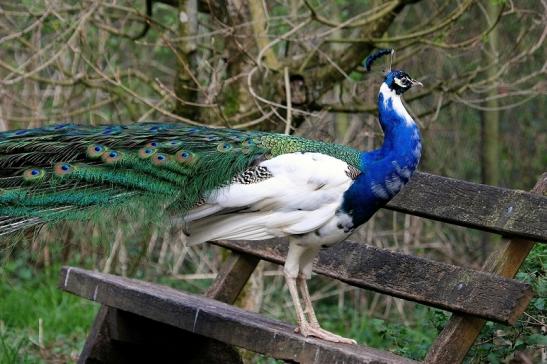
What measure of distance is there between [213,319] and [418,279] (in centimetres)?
76

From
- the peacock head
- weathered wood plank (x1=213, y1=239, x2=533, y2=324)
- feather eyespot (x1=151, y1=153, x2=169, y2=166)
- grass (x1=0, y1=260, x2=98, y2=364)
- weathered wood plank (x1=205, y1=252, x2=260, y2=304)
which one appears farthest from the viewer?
grass (x1=0, y1=260, x2=98, y2=364)

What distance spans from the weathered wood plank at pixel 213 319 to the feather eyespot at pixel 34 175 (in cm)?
57

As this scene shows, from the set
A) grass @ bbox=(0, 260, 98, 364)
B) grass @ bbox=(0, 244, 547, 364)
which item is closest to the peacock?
grass @ bbox=(0, 244, 547, 364)

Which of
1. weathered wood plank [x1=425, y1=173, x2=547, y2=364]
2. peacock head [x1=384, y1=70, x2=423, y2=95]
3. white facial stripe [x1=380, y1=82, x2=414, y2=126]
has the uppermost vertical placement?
peacock head [x1=384, y1=70, x2=423, y2=95]

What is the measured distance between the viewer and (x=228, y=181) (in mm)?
3852

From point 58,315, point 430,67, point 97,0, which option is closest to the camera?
point 97,0

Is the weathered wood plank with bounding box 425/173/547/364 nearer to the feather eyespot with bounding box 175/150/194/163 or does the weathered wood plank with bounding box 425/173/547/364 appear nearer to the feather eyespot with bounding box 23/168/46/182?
the feather eyespot with bounding box 175/150/194/163

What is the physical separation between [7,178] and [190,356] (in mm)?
1182

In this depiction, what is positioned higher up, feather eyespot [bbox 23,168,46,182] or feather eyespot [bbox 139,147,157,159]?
feather eyespot [bbox 139,147,157,159]

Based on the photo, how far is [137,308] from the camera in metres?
4.16

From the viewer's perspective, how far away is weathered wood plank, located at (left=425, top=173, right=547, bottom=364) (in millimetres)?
3514

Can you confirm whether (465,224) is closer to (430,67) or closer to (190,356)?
(190,356)

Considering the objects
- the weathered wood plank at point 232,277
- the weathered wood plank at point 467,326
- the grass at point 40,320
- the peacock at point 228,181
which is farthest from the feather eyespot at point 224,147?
the grass at point 40,320

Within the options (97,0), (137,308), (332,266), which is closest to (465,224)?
(332,266)
